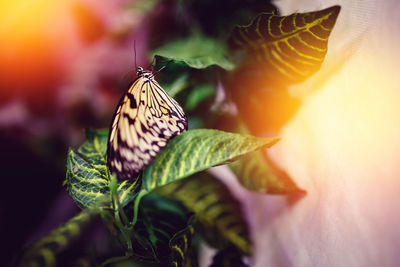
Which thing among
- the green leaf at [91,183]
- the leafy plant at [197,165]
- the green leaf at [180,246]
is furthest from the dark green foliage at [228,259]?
the green leaf at [91,183]

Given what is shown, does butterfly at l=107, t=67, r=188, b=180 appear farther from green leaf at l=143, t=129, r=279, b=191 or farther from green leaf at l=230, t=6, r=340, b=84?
green leaf at l=230, t=6, r=340, b=84

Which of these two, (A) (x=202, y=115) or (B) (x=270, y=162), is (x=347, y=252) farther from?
(A) (x=202, y=115)

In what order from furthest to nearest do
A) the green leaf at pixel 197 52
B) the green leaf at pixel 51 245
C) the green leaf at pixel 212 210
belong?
1. the green leaf at pixel 212 210
2. the green leaf at pixel 197 52
3. the green leaf at pixel 51 245

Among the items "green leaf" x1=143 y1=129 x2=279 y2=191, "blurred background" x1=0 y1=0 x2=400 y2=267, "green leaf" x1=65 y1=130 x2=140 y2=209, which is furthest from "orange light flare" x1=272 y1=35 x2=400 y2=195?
"green leaf" x1=65 y1=130 x2=140 y2=209

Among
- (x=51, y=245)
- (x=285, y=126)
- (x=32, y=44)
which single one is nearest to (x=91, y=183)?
(x=51, y=245)

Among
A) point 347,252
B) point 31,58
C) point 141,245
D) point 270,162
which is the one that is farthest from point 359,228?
point 31,58

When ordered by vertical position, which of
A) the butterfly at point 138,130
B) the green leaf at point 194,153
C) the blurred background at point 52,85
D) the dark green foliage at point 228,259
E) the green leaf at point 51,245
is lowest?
the dark green foliage at point 228,259

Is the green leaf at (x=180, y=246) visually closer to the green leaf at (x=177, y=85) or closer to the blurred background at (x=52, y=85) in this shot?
the green leaf at (x=177, y=85)

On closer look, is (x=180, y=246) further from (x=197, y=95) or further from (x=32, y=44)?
(x=32, y=44)
